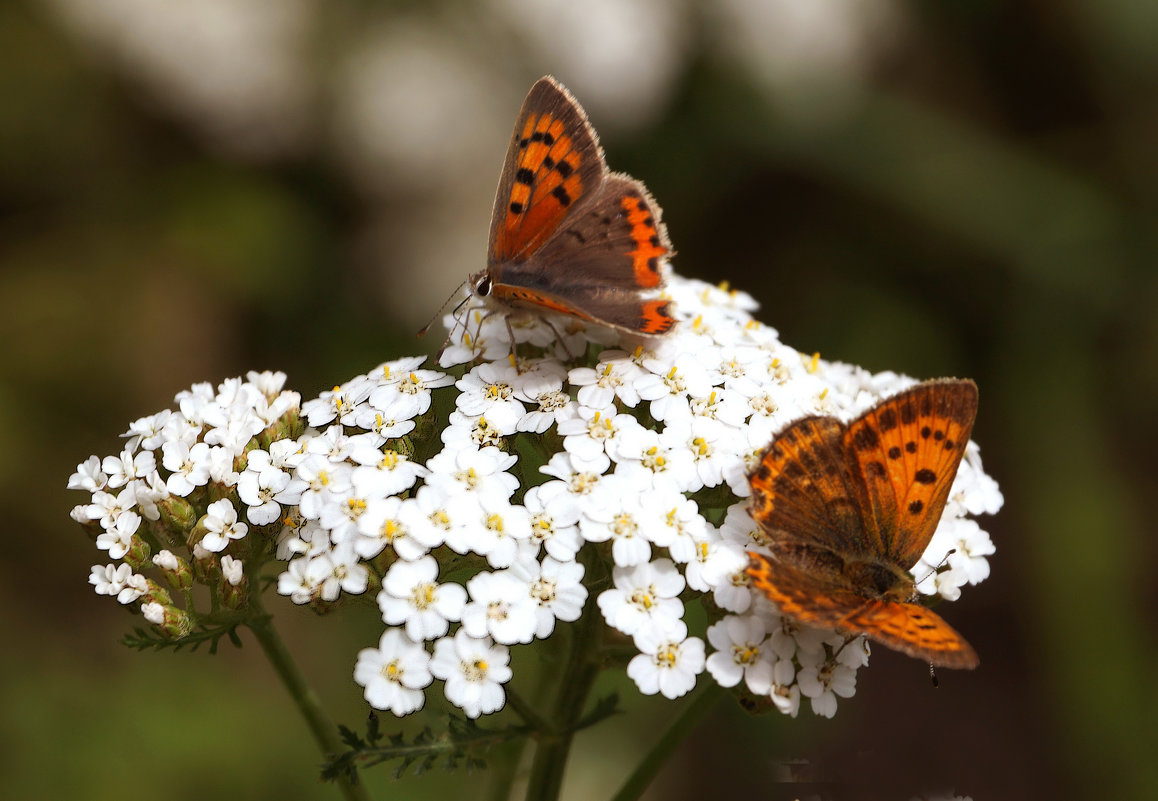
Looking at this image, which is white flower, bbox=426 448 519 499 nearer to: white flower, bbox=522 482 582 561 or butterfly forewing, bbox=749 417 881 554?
white flower, bbox=522 482 582 561

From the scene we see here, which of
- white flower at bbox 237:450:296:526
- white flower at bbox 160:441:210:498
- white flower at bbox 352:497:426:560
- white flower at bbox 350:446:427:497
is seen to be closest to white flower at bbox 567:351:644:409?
white flower at bbox 350:446:427:497

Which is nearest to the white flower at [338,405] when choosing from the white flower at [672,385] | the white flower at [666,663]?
the white flower at [672,385]

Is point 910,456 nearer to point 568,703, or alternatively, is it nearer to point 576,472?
point 576,472

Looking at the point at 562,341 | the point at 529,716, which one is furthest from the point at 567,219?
the point at 529,716

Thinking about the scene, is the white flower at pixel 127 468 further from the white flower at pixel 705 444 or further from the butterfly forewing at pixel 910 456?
the butterfly forewing at pixel 910 456

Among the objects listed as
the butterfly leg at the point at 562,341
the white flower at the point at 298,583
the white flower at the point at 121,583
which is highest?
the butterfly leg at the point at 562,341

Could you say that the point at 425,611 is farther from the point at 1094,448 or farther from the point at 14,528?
the point at 1094,448
